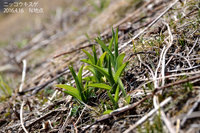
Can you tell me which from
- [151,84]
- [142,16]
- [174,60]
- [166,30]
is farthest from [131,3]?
[151,84]

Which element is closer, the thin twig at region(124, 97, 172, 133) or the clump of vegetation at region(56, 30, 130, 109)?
the thin twig at region(124, 97, 172, 133)

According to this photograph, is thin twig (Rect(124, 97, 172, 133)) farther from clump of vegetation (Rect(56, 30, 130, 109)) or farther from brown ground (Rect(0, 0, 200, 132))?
clump of vegetation (Rect(56, 30, 130, 109))

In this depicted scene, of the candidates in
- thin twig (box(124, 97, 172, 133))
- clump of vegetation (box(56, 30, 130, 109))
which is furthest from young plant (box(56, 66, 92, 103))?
thin twig (box(124, 97, 172, 133))

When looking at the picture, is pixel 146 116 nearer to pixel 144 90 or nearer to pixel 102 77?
pixel 144 90

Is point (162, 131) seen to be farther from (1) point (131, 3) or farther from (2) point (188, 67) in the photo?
(1) point (131, 3)

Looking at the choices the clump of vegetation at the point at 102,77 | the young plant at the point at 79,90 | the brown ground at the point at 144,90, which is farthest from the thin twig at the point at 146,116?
the young plant at the point at 79,90

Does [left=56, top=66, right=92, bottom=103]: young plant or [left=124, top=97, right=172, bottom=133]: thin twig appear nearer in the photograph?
[left=124, top=97, right=172, bottom=133]: thin twig

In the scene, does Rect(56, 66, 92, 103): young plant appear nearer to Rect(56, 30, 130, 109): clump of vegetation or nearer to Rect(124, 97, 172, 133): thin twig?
Rect(56, 30, 130, 109): clump of vegetation

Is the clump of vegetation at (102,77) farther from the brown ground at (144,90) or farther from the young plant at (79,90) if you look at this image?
the brown ground at (144,90)

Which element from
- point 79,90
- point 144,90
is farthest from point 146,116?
point 79,90

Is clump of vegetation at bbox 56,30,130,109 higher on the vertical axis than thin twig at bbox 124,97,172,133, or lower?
higher

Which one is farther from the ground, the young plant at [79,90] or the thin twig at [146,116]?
the young plant at [79,90]
